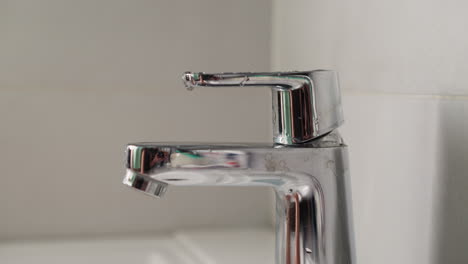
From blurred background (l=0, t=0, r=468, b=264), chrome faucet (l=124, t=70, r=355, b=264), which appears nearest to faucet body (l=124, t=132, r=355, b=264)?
chrome faucet (l=124, t=70, r=355, b=264)

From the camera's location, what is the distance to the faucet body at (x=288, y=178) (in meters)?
0.46

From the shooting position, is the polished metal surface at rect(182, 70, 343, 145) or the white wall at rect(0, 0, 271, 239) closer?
the polished metal surface at rect(182, 70, 343, 145)

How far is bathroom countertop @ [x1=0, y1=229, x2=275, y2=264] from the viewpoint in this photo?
33.7 inches

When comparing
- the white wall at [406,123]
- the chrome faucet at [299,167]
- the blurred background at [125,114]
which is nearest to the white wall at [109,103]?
the blurred background at [125,114]

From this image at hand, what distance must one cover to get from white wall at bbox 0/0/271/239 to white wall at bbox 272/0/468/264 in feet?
0.95

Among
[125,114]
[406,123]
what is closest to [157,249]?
[125,114]

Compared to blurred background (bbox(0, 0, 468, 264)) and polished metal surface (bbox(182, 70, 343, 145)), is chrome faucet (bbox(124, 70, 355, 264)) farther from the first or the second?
blurred background (bbox(0, 0, 468, 264))

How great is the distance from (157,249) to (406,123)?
0.46 m

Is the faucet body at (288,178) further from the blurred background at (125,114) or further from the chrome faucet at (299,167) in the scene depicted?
the blurred background at (125,114)

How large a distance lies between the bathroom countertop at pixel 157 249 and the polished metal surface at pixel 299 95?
378 mm

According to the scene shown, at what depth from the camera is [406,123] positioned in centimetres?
56

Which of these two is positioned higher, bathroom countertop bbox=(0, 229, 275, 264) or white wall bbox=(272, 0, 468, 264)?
white wall bbox=(272, 0, 468, 264)

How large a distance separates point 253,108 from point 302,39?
19 cm

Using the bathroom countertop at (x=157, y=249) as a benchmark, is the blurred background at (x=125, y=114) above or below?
above
